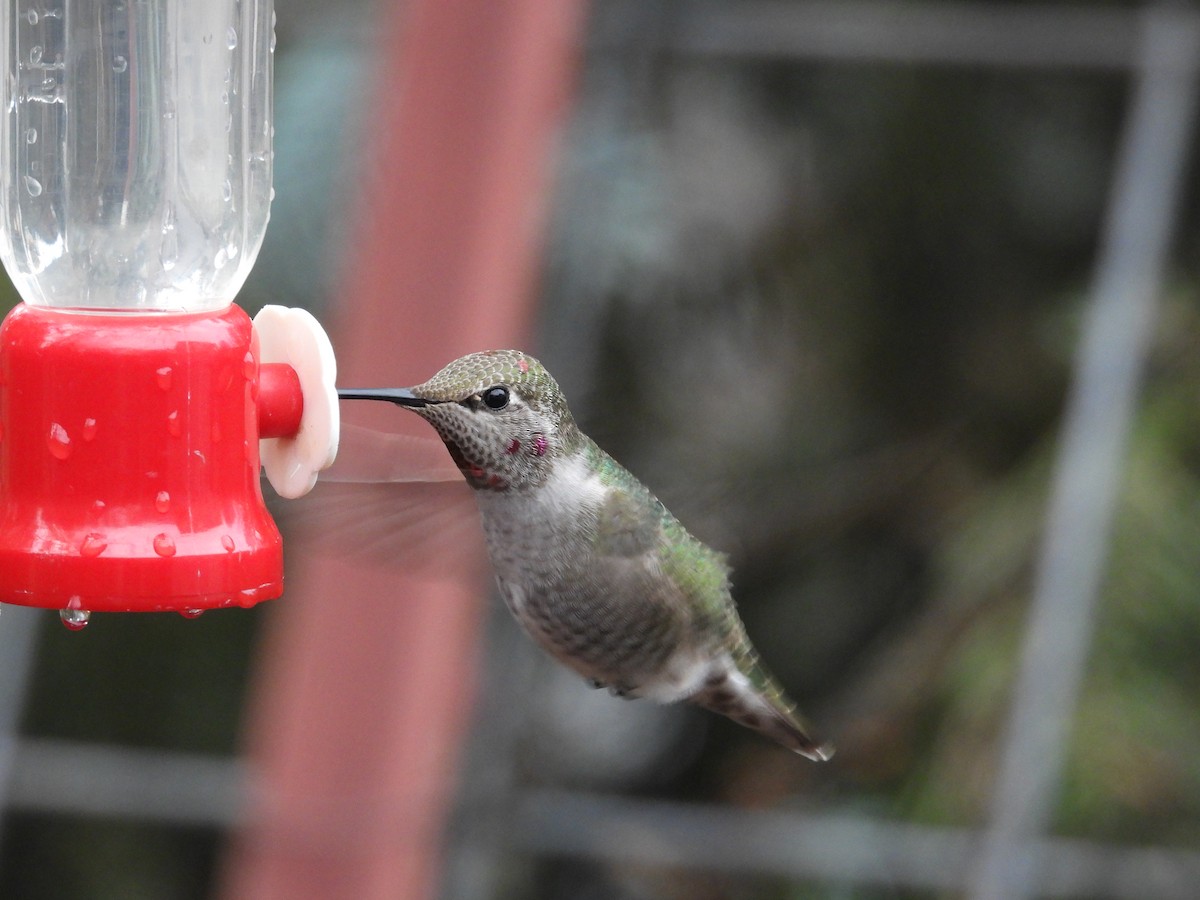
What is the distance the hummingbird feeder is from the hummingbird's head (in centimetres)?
19

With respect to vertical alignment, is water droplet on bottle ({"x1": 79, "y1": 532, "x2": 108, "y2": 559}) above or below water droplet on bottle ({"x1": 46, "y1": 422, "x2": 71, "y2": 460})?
below

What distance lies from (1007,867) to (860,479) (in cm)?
91

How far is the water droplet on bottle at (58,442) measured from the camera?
4.84 feet

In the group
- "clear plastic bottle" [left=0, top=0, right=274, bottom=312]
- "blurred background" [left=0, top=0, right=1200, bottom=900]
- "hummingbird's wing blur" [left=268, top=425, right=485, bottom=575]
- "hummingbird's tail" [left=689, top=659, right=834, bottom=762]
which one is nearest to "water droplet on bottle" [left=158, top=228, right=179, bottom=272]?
"clear plastic bottle" [left=0, top=0, right=274, bottom=312]

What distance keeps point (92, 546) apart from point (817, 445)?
8.12 ft

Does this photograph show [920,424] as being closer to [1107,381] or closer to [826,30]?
[1107,381]

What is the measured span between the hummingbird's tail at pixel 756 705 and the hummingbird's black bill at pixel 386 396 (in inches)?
27.0

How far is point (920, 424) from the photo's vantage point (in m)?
3.73

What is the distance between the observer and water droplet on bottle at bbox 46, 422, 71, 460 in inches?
58.1

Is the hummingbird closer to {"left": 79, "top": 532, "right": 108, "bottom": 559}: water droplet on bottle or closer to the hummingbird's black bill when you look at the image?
the hummingbird's black bill

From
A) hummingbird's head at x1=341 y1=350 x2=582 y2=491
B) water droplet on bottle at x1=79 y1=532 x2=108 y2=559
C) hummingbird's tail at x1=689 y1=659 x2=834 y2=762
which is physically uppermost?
hummingbird's head at x1=341 y1=350 x2=582 y2=491

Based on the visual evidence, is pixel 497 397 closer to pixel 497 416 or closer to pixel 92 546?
pixel 497 416

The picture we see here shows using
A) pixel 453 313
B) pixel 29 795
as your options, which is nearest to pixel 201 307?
pixel 453 313

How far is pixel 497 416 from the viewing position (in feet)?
6.00
